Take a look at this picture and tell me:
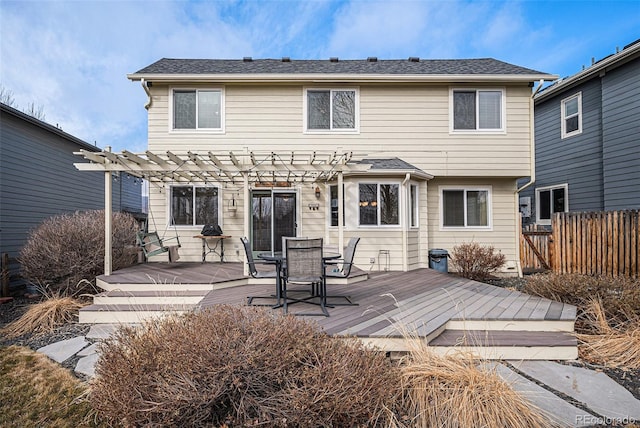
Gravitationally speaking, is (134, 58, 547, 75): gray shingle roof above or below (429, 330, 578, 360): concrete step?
above

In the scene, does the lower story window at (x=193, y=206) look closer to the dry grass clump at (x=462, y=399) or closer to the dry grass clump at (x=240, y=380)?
the dry grass clump at (x=240, y=380)

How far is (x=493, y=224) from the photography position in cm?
850

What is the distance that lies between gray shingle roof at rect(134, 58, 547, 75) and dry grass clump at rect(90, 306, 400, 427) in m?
7.52

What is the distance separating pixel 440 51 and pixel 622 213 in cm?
1268

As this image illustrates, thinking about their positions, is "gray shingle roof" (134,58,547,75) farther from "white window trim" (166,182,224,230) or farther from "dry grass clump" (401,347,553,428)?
"dry grass clump" (401,347,553,428)

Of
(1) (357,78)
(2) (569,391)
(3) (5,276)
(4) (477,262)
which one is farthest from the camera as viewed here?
(1) (357,78)

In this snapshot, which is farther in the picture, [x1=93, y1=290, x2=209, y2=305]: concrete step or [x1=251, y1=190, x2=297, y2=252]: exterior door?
[x1=251, y1=190, x2=297, y2=252]: exterior door

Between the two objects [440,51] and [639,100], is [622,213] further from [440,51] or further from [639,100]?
[440,51]

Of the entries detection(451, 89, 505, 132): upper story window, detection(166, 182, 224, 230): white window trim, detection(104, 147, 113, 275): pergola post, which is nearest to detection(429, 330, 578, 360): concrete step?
detection(104, 147, 113, 275): pergola post

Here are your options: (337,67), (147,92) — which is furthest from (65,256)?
(337,67)

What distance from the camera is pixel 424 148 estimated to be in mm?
8320

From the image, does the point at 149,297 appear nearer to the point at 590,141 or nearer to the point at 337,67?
the point at 337,67

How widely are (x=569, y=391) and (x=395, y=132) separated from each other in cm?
686

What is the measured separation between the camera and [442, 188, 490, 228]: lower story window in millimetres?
8570
